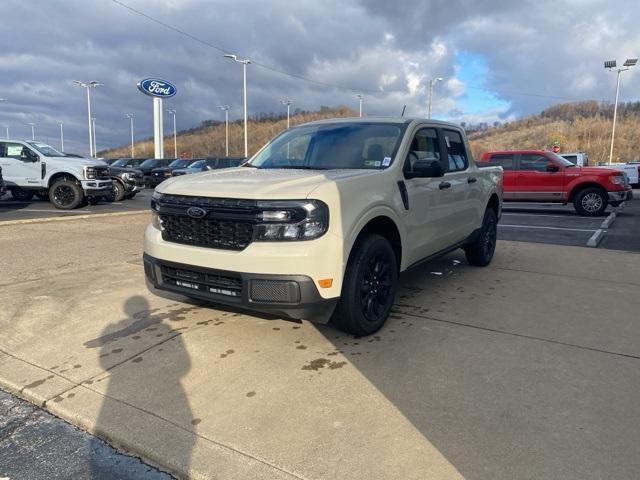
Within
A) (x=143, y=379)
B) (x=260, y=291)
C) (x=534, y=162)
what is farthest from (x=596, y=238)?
(x=143, y=379)

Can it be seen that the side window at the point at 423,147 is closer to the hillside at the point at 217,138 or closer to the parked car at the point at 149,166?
the parked car at the point at 149,166

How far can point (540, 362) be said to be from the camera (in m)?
3.59

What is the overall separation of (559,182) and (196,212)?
43.6 feet

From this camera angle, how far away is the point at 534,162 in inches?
580

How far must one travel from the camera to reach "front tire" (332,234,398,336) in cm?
370

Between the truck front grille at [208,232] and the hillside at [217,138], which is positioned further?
the hillside at [217,138]

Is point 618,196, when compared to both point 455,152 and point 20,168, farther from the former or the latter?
point 20,168

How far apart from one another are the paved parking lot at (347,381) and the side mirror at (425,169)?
1.31 m

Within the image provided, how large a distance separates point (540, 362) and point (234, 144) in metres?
109

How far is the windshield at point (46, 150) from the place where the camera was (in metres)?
14.5

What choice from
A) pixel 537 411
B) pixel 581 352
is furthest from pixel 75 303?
pixel 581 352

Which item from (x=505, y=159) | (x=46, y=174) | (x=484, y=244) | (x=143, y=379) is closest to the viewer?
(x=143, y=379)

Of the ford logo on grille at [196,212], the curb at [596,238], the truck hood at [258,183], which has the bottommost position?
the curb at [596,238]

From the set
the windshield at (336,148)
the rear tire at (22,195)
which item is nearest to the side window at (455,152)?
the windshield at (336,148)
